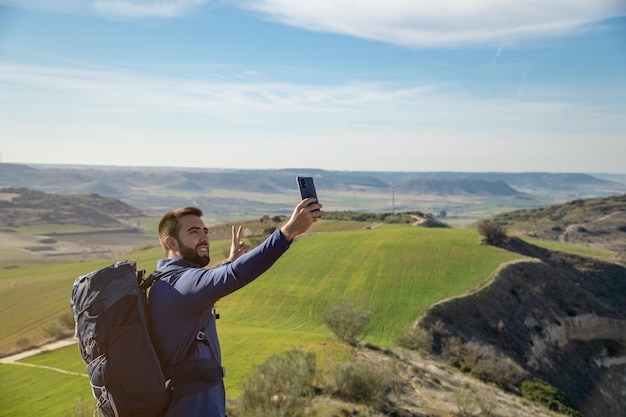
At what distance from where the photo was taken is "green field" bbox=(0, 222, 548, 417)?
32.8m

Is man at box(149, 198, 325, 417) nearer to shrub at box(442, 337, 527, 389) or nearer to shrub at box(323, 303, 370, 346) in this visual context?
shrub at box(323, 303, 370, 346)

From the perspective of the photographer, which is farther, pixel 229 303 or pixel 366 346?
pixel 229 303

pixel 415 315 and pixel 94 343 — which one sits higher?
pixel 94 343

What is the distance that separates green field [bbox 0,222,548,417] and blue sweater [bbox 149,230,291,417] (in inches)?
959

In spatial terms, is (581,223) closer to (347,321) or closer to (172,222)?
(347,321)

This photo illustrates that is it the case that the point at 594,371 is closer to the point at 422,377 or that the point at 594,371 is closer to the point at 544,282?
the point at 544,282

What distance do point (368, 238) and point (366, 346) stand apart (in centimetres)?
4349

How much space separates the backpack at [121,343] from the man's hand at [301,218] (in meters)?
1.48

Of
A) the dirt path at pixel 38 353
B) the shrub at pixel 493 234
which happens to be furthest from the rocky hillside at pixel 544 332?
the dirt path at pixel 38 353

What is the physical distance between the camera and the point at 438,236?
270 ft

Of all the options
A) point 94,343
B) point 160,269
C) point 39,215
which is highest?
point 160,269

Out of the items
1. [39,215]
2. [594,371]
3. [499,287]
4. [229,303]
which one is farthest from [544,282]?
[39,215]

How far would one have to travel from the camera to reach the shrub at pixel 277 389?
69.9 ft

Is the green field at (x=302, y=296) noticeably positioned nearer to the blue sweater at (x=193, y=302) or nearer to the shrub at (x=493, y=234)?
the shrub at (x=493, y=234)
